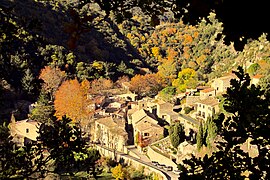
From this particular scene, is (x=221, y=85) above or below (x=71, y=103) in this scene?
above

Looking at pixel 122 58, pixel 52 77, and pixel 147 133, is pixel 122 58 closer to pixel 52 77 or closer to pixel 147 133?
pixel 52 77

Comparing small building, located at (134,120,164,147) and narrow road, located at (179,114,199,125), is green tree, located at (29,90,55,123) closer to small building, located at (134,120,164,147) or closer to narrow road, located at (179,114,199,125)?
small building, located at (134,120,164,147)

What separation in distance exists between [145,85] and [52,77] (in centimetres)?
883

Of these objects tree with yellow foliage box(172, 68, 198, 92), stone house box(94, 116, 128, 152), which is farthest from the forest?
stone house box(94, 116, 128, 152)

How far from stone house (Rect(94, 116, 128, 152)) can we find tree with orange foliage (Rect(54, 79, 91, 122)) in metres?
2.24

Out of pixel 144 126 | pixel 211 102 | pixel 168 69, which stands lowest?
pixel 144 126

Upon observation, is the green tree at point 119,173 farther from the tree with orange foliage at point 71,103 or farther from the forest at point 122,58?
the tree with orange foliage at point 71,103

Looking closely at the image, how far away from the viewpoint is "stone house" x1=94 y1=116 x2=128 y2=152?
21633mm

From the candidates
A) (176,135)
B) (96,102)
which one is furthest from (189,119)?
(96,102)

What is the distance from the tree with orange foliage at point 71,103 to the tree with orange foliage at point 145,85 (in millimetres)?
6461

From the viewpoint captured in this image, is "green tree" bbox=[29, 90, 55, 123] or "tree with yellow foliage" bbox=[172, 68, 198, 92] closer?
"green tree" bbox=[29, 90, 55, 123]

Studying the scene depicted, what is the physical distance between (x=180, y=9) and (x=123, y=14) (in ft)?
1.30

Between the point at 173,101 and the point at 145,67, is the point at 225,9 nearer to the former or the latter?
the point at 173,101

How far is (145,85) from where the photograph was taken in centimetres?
3494
